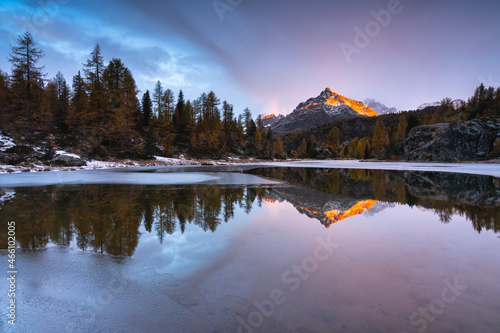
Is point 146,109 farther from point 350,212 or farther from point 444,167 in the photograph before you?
point 444,167

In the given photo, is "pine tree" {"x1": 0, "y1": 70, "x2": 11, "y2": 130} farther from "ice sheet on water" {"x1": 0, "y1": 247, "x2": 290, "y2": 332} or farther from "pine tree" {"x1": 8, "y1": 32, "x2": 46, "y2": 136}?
"ice sheet on water" {"x1": 0, "y1": 247, "x2": 290, "y2": 332}

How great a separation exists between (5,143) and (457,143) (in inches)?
3530

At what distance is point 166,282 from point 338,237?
482 centimetres

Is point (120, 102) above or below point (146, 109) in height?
below

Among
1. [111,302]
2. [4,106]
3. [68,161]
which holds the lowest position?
[111,302]

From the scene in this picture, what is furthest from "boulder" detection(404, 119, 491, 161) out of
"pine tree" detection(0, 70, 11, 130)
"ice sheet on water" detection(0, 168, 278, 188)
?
"pine tree" detection(0, 70, 11, 130)

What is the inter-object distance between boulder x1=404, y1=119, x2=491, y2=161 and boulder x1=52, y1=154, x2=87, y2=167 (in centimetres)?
8068

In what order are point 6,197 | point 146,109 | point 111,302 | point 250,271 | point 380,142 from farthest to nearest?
point 380,142 → point 146,109 → point 6,197 → point 250,271 → point 111,302

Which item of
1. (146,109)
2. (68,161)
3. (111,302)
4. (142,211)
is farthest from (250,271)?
(146,109)

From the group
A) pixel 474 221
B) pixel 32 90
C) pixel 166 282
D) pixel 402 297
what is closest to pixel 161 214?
pixel 166 282

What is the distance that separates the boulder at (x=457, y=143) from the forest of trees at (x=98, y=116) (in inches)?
2395

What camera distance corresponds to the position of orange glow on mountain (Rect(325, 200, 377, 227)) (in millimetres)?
8618

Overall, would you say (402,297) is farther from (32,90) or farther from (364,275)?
(32,90)

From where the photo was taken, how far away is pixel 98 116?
143 ft
